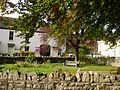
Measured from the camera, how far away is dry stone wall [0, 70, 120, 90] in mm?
10211

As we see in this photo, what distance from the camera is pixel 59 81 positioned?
34.0 feet

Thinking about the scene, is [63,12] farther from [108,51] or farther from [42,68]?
[108,51]

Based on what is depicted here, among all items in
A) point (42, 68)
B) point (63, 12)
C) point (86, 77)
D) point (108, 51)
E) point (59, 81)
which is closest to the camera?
point (86, 77)

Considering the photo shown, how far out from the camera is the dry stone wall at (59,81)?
33.5 ft

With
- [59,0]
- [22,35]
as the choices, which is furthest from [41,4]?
[22,35]

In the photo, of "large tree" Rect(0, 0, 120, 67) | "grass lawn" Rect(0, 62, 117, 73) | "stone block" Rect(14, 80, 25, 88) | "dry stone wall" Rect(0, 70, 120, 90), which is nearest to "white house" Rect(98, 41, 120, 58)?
"grass lawn" Rect(0, 62, 117, 73)

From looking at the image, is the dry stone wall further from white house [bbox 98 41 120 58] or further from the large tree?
white house [bbox 98 41 120 58]

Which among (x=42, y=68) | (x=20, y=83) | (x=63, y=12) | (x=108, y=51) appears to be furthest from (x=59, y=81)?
(x=108, y=51)

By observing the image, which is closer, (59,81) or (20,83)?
(59,81)

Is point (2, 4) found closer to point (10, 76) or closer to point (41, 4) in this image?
point (41, 4)

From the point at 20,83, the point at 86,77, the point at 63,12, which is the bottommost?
the point at 20,83

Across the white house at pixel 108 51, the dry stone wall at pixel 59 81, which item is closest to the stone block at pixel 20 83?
the dry stone wall at pixel 59 81

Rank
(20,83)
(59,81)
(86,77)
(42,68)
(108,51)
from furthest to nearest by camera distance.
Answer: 1. (108,51)
2. (42,68)
3. (20,83)
4. (59,81)
5. (86,77)

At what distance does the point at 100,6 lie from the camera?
1420cm
